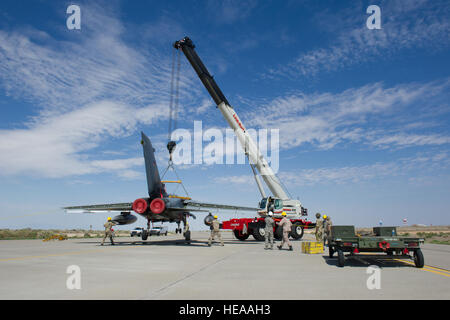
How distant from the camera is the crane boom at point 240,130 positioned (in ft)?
81.7

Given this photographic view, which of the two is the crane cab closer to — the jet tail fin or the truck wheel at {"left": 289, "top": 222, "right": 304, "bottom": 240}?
the truck wheel at {"left": 289, "top": 222, "right": 304, "bottom": 240}

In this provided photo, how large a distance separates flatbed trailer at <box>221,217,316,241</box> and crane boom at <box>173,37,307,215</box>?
905 millimetres

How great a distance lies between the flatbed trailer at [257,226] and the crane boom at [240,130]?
91cm

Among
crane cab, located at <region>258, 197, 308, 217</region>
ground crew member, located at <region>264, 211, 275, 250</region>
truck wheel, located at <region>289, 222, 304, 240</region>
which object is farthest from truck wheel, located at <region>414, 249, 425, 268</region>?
truck wheel, located at <region>289, 222, 304, 240</region>

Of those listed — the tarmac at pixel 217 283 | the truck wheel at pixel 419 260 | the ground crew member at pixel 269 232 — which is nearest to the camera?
the tarmac at pixel 217 283

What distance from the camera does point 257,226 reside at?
23859 mm

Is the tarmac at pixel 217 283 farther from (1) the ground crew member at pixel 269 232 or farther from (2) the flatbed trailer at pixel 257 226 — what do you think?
(2) the flatbed trailer at pixel 257 226

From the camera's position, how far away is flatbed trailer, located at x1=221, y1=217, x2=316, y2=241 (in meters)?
23.9

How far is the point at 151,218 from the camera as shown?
71.2ft

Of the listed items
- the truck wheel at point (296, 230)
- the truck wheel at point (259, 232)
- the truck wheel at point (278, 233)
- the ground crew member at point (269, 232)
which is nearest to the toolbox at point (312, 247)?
the ground crew member at point (269, 232)

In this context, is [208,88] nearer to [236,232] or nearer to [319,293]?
[236,232]
